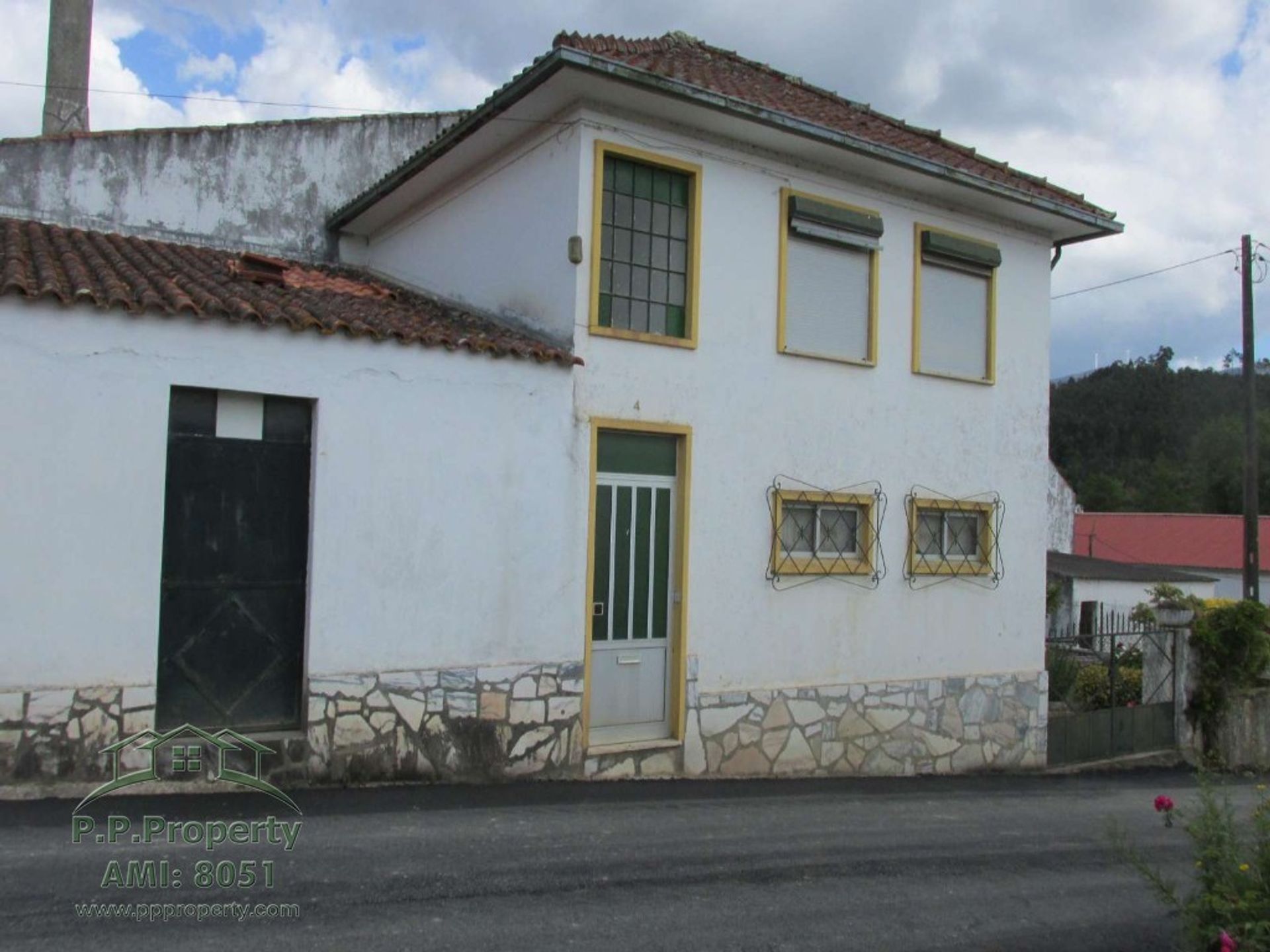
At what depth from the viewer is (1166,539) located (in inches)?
1577

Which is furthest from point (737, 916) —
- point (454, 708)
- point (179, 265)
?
point (179, 265)

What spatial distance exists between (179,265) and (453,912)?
654cm

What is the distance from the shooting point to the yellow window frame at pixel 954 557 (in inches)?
439

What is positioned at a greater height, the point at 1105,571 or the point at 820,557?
the point at 820,557

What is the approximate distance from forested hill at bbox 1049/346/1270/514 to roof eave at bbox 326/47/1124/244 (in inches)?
1990

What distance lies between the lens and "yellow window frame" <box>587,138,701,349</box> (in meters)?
9.06

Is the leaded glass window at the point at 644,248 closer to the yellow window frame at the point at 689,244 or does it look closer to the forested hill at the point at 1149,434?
the yellow window frame at the point at 689,244

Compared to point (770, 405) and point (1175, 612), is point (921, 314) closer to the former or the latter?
point (770, 405)

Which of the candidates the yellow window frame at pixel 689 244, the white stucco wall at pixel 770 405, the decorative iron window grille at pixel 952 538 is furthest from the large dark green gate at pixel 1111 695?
the yellow window frame at pixel 689 244

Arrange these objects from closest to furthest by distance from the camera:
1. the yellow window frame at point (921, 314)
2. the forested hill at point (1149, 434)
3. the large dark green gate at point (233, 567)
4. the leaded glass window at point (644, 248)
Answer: the large dark green gate at point (233, 567)
the leaded glass window at point (644, 248)
the yellow window frame at point (921, 314)
the forested hill at point (1149, 434)

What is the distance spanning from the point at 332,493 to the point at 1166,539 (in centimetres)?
3904

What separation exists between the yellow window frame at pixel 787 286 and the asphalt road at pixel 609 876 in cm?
422

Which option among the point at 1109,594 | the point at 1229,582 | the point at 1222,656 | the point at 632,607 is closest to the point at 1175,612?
the point at 1222,656

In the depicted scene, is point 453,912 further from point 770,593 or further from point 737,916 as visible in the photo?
point 770,593
